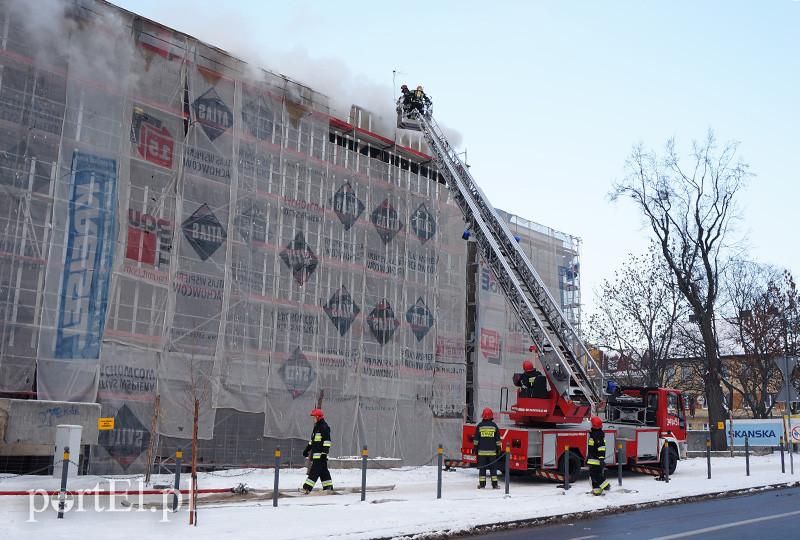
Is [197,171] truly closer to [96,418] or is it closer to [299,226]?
[299,226]

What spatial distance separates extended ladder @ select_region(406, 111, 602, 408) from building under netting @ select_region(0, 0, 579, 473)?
2.83m

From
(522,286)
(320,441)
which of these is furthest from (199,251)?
(522,286)

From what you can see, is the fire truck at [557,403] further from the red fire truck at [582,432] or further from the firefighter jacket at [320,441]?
the firefighter jacket at [320,441]

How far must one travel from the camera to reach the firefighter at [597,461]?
14609 mm

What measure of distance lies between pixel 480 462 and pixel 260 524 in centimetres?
718

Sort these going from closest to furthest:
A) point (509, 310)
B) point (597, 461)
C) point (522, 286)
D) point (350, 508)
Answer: point (350, 508) < point (597, 461) < point (522, 286) < point (509, 310)

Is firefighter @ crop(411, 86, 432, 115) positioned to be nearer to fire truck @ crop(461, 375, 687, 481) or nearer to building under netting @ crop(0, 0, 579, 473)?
building under netting @ crop(0, 0, 579, 473)

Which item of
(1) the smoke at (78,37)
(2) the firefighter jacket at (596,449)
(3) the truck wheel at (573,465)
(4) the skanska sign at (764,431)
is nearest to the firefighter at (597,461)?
(2) the firefighter jacket at (596,449)

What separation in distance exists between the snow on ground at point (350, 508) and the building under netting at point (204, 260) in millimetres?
2199

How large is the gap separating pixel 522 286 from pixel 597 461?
21.9 ft

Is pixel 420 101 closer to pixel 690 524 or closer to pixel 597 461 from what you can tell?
pixel 597 461

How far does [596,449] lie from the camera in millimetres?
15078

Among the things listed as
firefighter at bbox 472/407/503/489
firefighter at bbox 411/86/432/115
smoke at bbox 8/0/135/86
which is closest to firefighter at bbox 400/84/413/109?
firefighter at bbox 411/86/432/115

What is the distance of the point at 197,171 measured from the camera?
1967 centimetres
